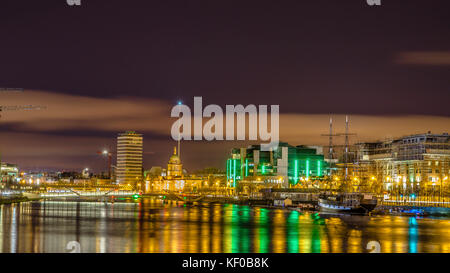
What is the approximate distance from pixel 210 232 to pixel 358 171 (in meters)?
126

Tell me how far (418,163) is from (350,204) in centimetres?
5943

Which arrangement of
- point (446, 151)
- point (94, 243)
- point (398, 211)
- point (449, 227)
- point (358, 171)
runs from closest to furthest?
1. point (94, 243)
2. point (449, 227)
3. point (398, 211)
4. point (446, 151)
5. point (358, 171)

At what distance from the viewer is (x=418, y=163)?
170 meters

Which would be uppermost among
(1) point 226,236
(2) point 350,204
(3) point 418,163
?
(3) point 418,163

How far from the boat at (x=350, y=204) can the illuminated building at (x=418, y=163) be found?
39.4 meters

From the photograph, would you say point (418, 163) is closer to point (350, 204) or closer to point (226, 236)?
point (350, 204)

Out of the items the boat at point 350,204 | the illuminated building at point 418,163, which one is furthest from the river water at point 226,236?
the illuminated building at point 418,163

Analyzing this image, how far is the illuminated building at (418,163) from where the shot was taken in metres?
165

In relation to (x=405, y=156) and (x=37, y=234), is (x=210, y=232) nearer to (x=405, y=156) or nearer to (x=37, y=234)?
(x=37, y=234)

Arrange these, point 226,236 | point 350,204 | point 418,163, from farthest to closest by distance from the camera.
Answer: point 418,163, point 350,204, point 226,236

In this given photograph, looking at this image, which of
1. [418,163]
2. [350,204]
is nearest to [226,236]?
[350,204]

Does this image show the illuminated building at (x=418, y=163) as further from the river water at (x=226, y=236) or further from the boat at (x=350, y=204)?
the river water at (x=226, y=236)

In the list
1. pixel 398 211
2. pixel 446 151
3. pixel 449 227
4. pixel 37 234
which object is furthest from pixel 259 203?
pixel 37 234

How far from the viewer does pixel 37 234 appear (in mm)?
75312
